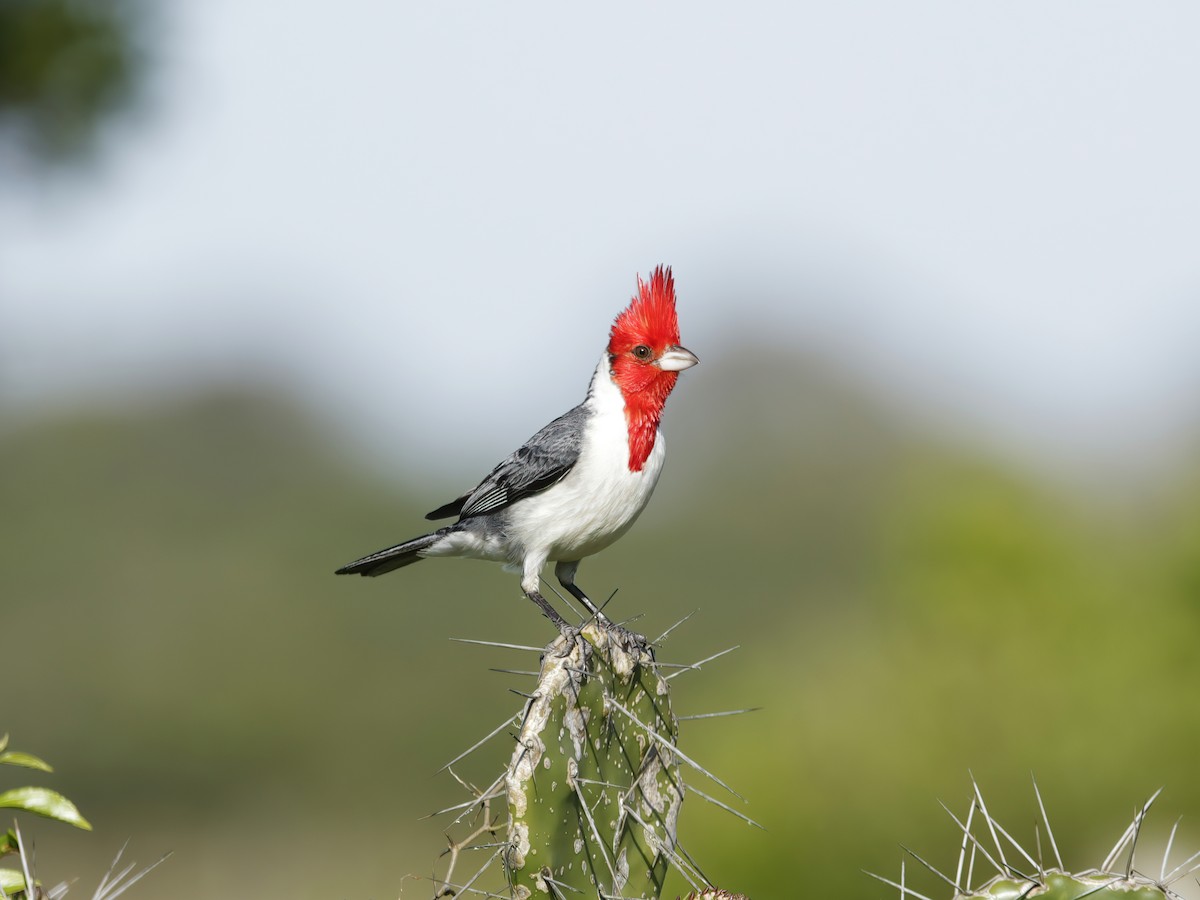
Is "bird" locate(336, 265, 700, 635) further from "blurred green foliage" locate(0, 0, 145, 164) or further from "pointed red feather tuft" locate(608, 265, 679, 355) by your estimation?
"blurred green foliage" locate(0, 0, 145, 164)

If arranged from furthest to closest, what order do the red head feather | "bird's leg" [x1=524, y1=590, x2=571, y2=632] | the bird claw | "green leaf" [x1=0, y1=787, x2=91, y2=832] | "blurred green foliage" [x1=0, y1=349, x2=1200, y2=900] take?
"blurred green foliage" [x1=0, y1=349, x2=1200, y2=900], the red head feather, "bird's leg" [x1=524, y1=590, x2=571, y2=632], the bird claw, "green leaf" [x1=0, y1=787, x2=91, y2=832]

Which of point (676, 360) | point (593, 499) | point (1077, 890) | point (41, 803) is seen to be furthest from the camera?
point (676, 360)

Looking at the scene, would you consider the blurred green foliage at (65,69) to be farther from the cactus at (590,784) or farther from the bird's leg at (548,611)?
the cactus at (590,784)

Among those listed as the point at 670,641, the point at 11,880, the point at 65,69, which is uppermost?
the point at 65,69

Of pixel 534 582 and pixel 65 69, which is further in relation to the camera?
pixel 65 69

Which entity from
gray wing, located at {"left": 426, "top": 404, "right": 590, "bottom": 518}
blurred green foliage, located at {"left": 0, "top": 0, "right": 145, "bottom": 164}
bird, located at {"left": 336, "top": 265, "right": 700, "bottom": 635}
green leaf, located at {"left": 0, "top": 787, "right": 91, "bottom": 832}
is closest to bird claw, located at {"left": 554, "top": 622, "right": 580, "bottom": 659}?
bird, located at {"left": 336, "top": 265, "right": 700, "bottom": 635}

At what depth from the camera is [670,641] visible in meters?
20.6

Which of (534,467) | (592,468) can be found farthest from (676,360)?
(534,467)

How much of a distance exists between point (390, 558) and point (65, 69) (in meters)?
7.17

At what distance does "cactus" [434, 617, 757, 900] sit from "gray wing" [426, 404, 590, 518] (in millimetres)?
850

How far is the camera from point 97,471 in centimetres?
2377

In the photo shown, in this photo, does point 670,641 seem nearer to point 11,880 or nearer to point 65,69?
point 65,69

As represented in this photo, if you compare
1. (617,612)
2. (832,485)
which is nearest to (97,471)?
(617,612)

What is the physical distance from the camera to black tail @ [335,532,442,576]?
5238mm
